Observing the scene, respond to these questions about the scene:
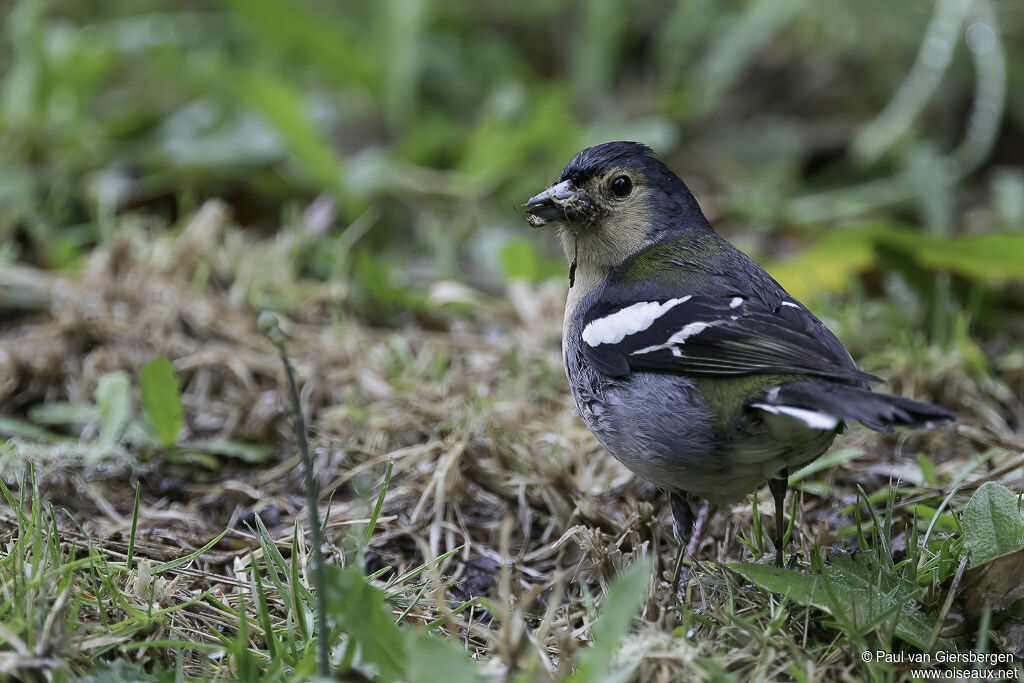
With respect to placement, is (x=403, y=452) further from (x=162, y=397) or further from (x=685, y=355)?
(x=685, y=355)

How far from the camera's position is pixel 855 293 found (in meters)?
4.21

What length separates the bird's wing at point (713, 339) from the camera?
227 cm

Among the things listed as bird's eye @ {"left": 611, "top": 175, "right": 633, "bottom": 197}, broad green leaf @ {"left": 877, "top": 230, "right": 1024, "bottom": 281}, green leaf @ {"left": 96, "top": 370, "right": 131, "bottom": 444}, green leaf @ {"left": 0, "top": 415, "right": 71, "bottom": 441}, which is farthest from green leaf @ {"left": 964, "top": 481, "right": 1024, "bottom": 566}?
green leaf @ {"left": 0, "top": 415, "right": 71, "bottom": 441}

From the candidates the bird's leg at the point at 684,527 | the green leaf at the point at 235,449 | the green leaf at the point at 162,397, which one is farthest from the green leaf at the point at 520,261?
the bird's leg at the point at 684,527

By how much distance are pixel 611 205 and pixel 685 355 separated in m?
0.74

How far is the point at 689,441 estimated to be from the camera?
2301 mm

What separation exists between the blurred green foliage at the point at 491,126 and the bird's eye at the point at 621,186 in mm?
1336

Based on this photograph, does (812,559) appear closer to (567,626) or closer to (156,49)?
(567,626)

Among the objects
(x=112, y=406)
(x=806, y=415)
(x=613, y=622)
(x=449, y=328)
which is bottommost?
(x=112, y=406)

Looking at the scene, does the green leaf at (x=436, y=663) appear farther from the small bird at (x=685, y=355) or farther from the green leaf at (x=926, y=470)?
the green leaf at (x=926, y=470)

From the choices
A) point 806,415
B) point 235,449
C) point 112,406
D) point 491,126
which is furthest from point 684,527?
point 491,126

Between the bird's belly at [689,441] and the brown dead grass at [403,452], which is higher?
the bird's belly at [689,441]

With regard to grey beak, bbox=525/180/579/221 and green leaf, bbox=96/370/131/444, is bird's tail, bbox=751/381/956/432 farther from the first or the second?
green leaf, bbox=96/370/131/444

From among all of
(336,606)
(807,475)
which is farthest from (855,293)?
(336,606)
